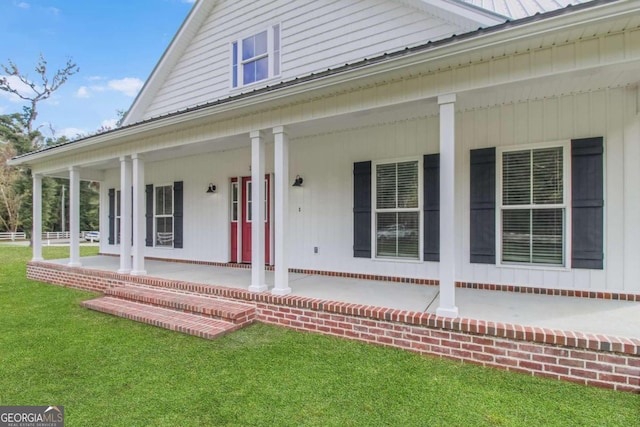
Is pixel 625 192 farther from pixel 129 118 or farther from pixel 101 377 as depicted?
pixel 129 118

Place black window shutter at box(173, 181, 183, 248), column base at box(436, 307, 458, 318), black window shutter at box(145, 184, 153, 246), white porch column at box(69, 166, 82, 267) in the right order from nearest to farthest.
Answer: column base at box(436, 307, 458, 318) < white porch column at box(69, 166, 82, 267) < black window shutter at box(173, 181, 183, 248) < black window shutter at box(145, 184, 153, 246)

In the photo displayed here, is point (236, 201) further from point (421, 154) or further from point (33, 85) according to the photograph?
point (33, 85)

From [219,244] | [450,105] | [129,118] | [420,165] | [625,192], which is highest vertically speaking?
[129,118]

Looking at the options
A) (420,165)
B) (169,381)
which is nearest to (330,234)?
→ (420,165)

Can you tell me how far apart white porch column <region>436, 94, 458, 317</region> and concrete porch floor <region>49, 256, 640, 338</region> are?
0.93 ft

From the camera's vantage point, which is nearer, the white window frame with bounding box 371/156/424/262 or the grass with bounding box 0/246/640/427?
the grass with bounding box 0/246/640/427

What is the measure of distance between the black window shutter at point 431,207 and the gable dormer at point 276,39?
2.10 meters

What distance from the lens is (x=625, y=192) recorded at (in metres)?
3.98

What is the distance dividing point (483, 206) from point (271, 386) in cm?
365

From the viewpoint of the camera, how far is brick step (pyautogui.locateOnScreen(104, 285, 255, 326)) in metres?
→ 4.32

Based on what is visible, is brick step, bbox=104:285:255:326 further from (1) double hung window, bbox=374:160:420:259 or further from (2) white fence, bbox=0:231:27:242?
(2) white fence, bbox=0:231:27:242

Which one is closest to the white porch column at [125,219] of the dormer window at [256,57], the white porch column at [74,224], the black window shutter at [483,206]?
the white porch column at [74,224]

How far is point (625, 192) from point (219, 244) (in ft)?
22.4

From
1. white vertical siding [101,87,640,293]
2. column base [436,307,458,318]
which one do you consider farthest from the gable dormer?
column base [436,307,458,318]
